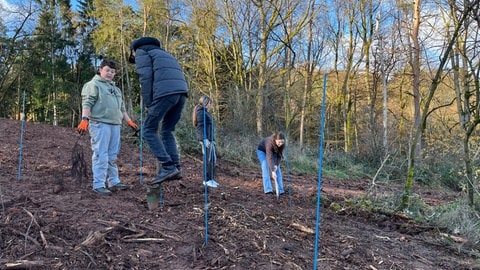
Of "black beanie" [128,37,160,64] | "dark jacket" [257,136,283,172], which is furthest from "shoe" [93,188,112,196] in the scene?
"dark jacket" [257,136,283,172]

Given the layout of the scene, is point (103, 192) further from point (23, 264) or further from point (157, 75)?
point (23, 264)

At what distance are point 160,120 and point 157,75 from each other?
43 centimetres

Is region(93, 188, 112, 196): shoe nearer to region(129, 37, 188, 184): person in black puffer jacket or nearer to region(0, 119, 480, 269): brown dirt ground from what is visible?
region(0, 119, 480, 269): brown dirt ground

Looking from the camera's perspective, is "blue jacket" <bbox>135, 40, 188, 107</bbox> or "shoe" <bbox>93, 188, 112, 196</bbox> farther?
"shoe" <bbox>93, 188, 112, 196</bbox>

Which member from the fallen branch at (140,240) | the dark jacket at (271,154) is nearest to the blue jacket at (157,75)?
the fallen branch at (140,240)

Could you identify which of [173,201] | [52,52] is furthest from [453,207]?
[52,52]

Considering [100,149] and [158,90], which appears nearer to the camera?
[158,90]

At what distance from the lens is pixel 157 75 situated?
3572 millimetres

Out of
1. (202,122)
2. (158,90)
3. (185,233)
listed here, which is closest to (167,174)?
(185,233)

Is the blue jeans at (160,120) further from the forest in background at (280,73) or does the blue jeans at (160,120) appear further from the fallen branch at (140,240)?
the forest in background at (280,73)

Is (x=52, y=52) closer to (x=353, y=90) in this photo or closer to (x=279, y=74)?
(x=279, y=74)

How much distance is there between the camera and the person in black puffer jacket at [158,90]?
3.57 metres

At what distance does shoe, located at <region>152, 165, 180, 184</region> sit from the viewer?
12.0ft

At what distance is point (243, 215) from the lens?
12.7ft
